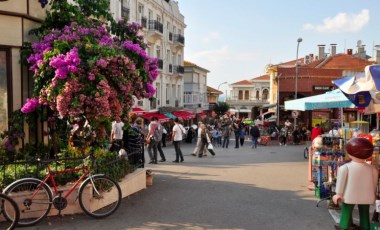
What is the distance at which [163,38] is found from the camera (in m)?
38.7

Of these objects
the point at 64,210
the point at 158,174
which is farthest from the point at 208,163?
the point at 64,210

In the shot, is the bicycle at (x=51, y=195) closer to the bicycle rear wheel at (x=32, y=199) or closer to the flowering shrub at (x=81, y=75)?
the bicycle rear wheel at (x=32, y=199)

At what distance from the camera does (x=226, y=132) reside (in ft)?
79.8

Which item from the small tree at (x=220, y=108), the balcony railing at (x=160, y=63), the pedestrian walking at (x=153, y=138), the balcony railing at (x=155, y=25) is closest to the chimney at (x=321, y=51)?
the small tree at (x=220, y=108)

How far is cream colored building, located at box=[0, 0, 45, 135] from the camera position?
834cm

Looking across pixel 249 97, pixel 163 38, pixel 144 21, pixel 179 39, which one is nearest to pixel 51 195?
pixel 144 21

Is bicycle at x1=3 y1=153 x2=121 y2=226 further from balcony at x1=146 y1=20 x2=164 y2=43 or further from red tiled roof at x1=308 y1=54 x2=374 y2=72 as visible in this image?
red tiled roof at x1=308 y1=54 x2=374 y2=72

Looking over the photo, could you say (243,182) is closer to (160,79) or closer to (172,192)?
(172,192)

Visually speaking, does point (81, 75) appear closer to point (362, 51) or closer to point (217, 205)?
point (217, 205)

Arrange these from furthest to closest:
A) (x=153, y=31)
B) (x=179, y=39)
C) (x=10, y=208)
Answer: (x=179, y=39) < (x=153, y=31) < (x=10, y=208)

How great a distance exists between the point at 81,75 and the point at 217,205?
138 inches

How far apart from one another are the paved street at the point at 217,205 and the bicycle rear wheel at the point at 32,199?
0.66 feet

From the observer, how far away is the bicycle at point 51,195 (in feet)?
20.9

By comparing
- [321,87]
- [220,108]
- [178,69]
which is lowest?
[220,108]
